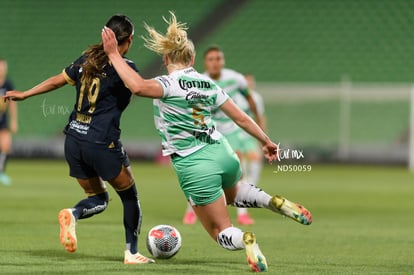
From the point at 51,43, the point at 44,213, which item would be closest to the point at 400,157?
the point at 51,43

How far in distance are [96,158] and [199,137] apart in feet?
3.11

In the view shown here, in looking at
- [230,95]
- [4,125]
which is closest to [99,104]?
[230,95]

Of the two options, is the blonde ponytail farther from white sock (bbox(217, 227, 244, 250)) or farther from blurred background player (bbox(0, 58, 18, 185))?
blurred background player (bbox(0, 58, 18, 185))

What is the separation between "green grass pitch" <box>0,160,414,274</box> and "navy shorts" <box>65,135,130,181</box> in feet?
2.56

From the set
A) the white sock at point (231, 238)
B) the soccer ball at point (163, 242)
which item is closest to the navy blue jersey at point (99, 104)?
the soccer ball at point (163, 242)

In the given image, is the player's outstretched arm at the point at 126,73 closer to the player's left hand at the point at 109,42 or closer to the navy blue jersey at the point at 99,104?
the player's left hand at the point at 109,42

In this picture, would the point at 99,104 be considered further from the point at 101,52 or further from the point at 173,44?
the point at 173,44

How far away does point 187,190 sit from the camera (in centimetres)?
745

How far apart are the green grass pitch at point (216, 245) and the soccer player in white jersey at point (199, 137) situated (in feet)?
1.75

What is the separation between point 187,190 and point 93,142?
957 mm

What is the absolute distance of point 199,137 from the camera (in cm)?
746

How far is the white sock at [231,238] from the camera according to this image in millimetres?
7211

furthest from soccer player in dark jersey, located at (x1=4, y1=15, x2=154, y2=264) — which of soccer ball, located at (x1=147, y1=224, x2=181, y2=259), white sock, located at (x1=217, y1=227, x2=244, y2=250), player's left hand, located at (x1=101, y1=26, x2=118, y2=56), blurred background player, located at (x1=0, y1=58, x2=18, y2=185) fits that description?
blurred background player, located at (x1=0, y1=58, x2=18, y2=185)

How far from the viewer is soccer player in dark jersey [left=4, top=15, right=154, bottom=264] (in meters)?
7.75
